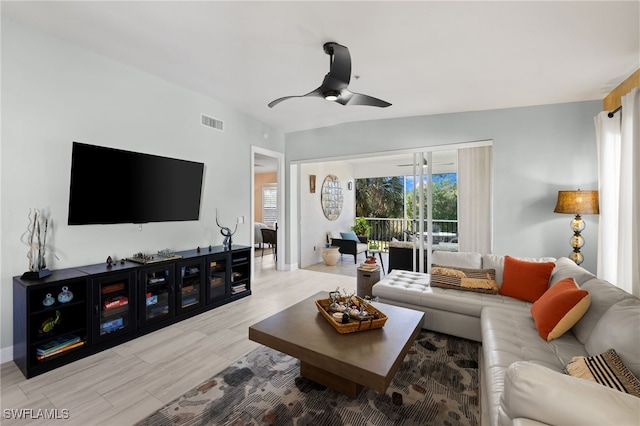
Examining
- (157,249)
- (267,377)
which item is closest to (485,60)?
(267,377)

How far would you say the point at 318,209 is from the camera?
659 centimetres

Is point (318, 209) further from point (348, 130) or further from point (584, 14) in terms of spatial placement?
point (584, 14)

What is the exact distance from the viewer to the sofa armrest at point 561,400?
85cm

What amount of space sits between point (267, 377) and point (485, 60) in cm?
345

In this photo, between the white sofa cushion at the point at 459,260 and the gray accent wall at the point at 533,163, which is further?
the gray accent wall at the point at 533,163

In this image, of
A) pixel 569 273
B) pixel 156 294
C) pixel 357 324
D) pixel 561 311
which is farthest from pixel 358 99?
pixel 156 294

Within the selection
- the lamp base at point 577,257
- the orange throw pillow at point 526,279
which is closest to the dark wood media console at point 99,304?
the orange throw pillow at point 526,279

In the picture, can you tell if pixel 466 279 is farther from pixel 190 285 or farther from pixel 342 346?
pixel 190 285

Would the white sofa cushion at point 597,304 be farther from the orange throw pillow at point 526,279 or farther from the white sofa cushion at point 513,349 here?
the orange throw pillow at point 526,279

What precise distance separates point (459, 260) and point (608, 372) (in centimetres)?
203

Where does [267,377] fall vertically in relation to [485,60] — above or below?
below

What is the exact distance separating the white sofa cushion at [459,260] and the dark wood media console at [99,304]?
2.78 metres

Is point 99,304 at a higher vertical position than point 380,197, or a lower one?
lower

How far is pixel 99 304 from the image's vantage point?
252cm
